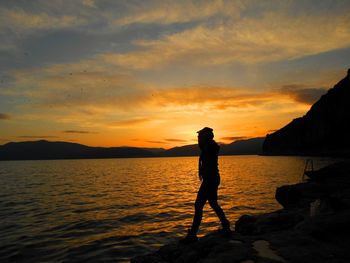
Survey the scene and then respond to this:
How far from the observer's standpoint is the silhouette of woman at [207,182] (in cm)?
920

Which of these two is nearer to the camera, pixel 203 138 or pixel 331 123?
pixel 203 138

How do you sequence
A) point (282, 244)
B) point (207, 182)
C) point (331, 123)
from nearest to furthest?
point (282, 244) → point (207, 182) → point (331, 123)

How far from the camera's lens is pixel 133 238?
53.3ft

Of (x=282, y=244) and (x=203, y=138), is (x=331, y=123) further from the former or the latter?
(x=282, y=244)

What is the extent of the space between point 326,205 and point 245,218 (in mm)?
3335

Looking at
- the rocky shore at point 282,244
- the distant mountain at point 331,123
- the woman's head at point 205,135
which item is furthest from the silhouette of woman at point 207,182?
the distant mountain at point 331,123

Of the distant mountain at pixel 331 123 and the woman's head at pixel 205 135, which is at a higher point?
the distant mountain at pixel 331 123

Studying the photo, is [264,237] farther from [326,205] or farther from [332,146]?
[332,146]

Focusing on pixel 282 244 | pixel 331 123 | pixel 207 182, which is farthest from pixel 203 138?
pixel 331 123

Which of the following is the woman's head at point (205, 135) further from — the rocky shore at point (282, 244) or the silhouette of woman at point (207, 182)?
the rocky shore at point (282, 244)

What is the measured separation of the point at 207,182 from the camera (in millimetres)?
9227

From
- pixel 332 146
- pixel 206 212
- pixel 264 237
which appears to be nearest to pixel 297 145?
pixel 332 146

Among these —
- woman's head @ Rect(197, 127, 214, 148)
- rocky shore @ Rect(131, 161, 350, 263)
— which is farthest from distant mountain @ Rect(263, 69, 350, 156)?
woman's head @ Rect(197, 127, 214, 148)

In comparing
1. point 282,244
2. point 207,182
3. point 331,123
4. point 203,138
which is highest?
point 331,123
